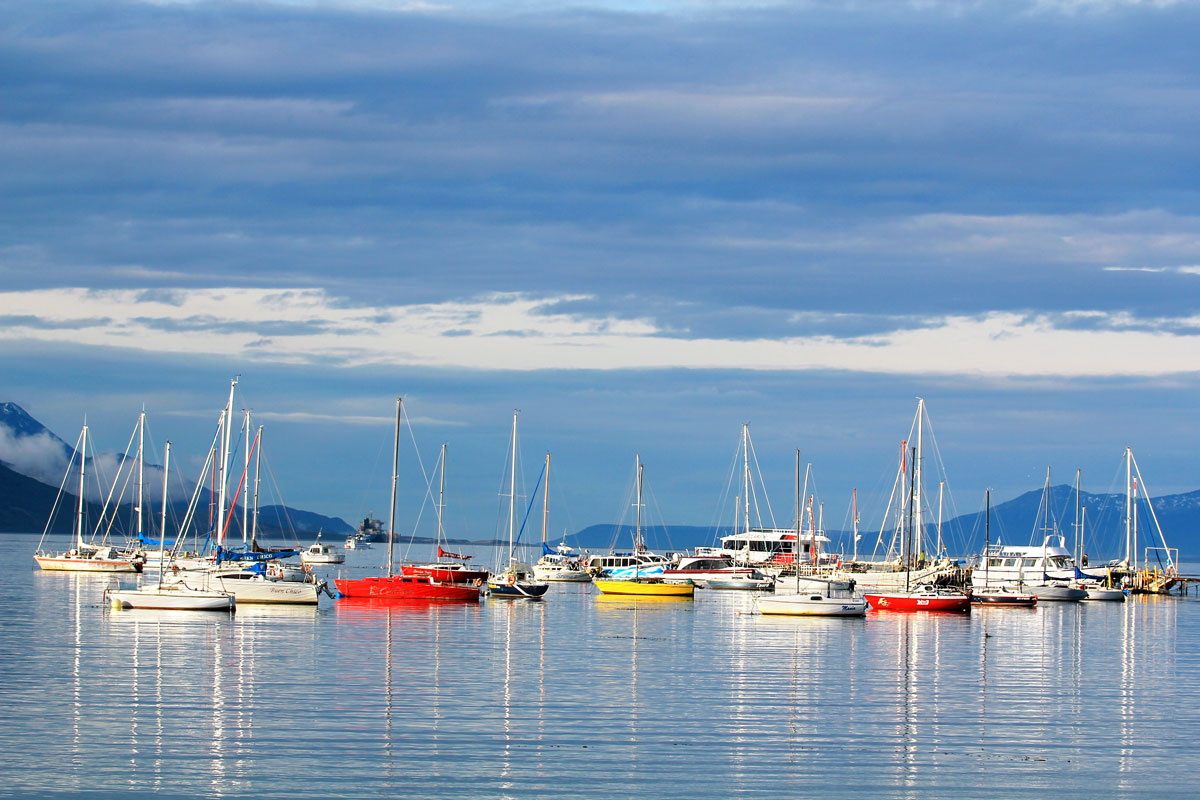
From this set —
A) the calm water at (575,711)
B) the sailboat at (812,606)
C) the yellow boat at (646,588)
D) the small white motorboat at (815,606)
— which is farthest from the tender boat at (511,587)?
the calm water at (575,711)

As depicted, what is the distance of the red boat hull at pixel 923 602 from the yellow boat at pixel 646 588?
600 inches

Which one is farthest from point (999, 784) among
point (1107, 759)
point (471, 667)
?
point (471, 667)

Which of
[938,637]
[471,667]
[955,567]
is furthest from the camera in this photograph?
[955,567]

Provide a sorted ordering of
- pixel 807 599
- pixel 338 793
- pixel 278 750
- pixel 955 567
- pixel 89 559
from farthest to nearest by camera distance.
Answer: pixel 89 559, pixel 955 567, pixel 807 599, pixel 278 750, pixel 338 793

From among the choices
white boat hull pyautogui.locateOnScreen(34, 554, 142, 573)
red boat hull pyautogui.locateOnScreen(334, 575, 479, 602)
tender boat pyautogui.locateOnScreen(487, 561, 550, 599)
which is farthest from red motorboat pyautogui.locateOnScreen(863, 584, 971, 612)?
white boat hull pyautogui.locateOnScreen(34, 554, 142, 573)

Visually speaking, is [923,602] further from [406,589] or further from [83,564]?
[83,564]

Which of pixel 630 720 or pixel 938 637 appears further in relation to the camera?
pixel 938 637

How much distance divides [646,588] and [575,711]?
64.6 metres

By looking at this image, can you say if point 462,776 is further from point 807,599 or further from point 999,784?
point 807,599

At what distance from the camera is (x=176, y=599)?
6912cm

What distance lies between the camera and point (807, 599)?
78.5m

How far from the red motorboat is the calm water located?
19.5 meters

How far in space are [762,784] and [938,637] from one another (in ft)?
136

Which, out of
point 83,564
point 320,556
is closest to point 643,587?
point 83,564
